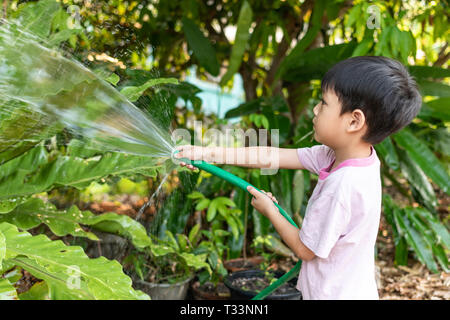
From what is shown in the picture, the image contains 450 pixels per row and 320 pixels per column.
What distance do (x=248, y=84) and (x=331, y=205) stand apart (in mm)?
2491

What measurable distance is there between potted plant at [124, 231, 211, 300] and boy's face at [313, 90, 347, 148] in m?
1.13

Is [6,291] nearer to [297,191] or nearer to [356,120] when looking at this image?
[356,120]

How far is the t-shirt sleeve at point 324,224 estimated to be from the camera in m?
1.08

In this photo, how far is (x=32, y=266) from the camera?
4.20 feet

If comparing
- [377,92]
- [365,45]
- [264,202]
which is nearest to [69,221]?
[264,202]

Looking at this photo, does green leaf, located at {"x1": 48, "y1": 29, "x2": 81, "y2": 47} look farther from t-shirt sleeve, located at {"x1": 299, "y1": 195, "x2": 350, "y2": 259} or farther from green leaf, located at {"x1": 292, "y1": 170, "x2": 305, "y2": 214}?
green leaf, located at {"x1": 292, "y1": 170, "x2": 305, "y2": 214}

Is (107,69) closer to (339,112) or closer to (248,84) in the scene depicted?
(339,112)

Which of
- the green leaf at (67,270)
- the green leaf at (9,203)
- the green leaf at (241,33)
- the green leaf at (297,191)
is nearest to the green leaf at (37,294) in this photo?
the green leaf at (67,270)

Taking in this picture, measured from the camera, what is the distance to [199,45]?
2975 mm

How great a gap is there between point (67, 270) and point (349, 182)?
804 millimetres

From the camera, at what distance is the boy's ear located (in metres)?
1.10

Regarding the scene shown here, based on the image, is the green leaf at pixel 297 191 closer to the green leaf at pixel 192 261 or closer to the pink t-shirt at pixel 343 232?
the green leaf at pixel 192 261
